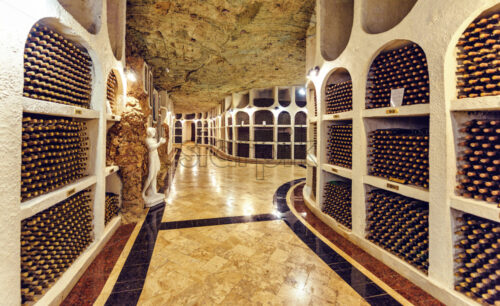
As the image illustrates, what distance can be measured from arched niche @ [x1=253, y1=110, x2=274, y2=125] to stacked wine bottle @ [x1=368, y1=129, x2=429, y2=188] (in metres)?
9.48

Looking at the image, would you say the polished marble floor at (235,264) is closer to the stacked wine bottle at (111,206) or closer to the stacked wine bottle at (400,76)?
the stacked wine bottle at (111,206)

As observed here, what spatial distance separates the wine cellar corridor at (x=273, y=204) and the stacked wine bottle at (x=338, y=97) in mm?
23

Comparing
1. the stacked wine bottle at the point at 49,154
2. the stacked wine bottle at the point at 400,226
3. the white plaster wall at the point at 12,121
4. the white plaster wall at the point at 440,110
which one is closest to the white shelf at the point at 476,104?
the white plaster wall at the point at 440,110

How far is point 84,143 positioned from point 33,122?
104cm

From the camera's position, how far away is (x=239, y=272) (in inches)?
108

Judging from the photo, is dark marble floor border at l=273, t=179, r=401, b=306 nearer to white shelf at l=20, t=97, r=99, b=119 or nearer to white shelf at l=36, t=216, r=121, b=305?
white shelf at l=36, t=216, r=121, b=305

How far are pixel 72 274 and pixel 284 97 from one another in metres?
12.4

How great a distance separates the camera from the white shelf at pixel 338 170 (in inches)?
142

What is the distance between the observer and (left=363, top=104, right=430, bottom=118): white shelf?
2.52 metres

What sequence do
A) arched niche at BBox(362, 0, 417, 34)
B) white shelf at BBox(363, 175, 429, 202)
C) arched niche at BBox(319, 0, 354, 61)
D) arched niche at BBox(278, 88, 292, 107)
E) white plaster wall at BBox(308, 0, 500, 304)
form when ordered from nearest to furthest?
1. white plaster wall at BBox(308, 0, 500, 304)
2. white shelf at BBox(363, 175, 429, 202)
3. arched niche at BBox(362, 0, 417, 34)
4. arched niche at BBox(319, 0, 354, 61)
5. arched niche at BBox(278, 88, 292, 107)

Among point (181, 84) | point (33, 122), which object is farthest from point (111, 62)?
point (181, 84)

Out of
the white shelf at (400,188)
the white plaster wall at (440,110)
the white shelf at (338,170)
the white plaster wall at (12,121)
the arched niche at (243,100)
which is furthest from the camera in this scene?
the arched niche at (243,100)

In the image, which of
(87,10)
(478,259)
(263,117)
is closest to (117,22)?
(87,10)

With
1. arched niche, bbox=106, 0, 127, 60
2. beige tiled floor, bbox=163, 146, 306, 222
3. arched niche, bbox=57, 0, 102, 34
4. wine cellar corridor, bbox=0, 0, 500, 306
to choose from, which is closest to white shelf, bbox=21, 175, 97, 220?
wine cellar corridor, bbox=0, 0, 500, 306
